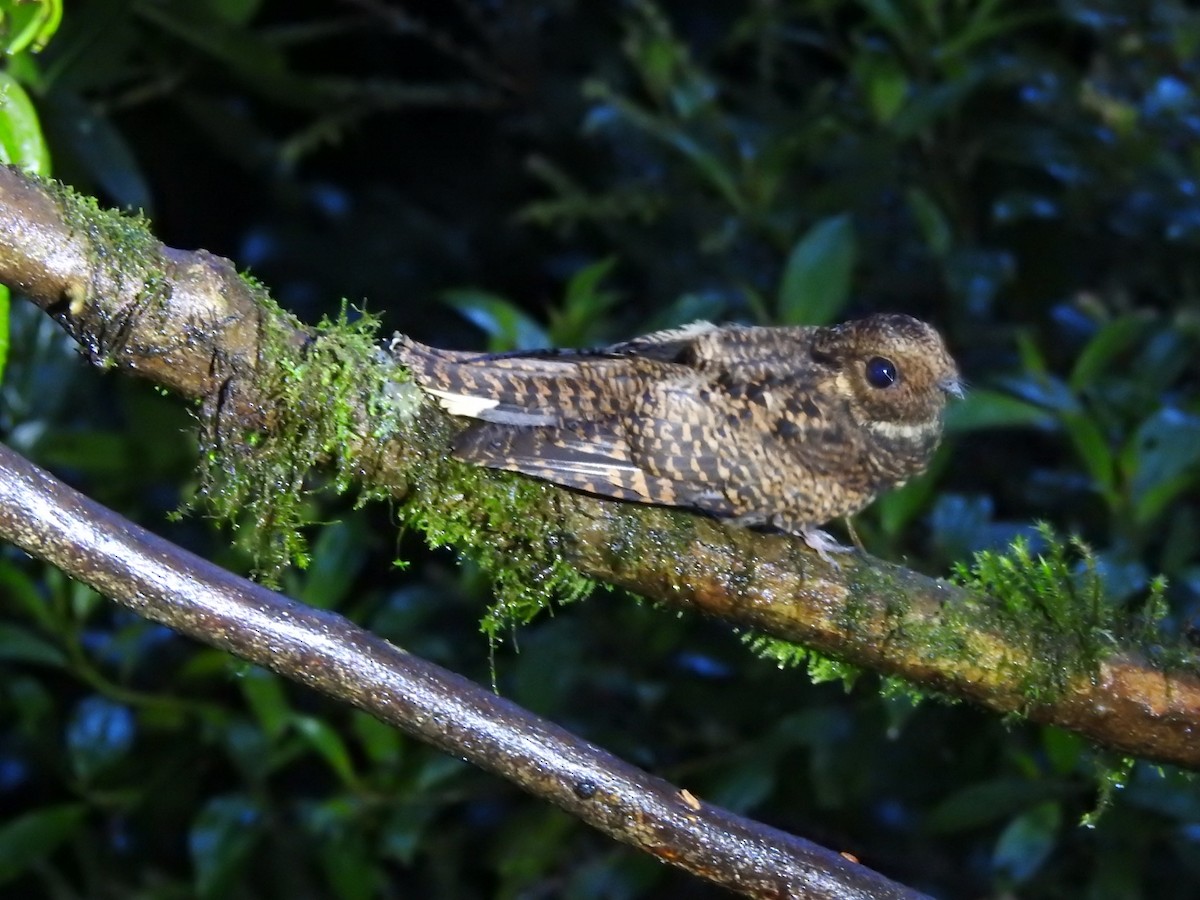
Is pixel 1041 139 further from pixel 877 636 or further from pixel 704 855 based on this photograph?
pixel 704 855

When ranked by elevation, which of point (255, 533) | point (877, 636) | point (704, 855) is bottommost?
point (704, 855)

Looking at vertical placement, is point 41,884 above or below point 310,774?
below

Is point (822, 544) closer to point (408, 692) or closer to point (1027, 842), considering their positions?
point (408, 692)

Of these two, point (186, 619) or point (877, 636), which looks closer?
point (186, 619)

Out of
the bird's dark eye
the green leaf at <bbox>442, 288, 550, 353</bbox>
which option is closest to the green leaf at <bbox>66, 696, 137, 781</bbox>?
the green leaf at <bbox>442, 288, 550, 353</bbox>

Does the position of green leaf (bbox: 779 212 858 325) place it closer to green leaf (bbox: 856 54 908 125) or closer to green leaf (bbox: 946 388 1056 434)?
green leaf (bbox: 946 388 1056 434)

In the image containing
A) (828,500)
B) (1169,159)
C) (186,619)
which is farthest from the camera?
(1169,159)

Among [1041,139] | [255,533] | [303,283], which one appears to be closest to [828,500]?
[255,533]
